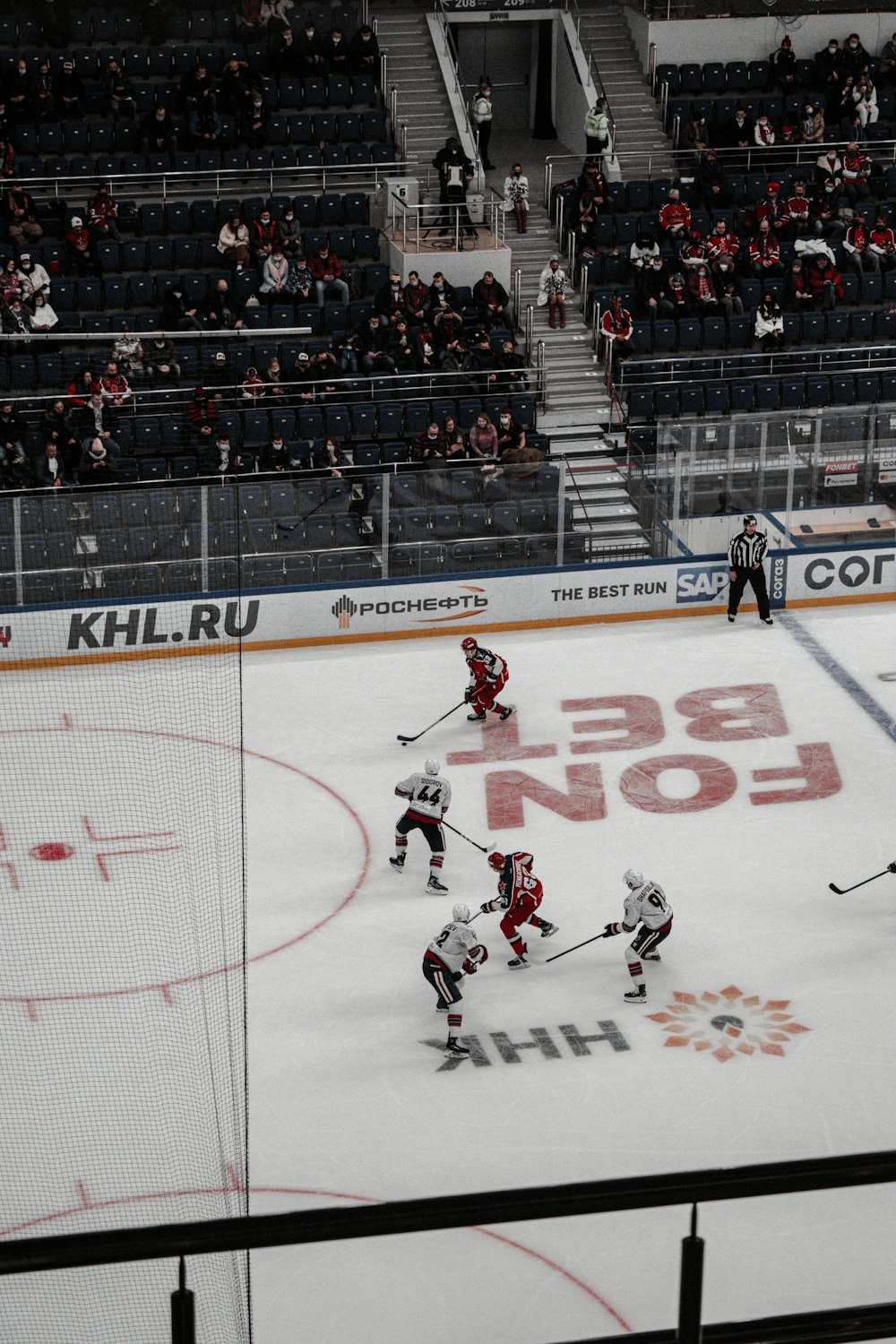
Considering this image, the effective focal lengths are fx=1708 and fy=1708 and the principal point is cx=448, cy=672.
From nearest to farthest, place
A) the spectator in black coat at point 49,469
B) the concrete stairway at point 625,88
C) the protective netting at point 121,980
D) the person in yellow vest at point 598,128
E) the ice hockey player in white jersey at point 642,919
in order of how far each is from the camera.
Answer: the protective netting at point 121,980
the ice hockey player in white jersey at point 642,919
the spectator in black coat at point 49,469
the person in yellow vest at point 598,128
the concrete stairway at point 625,88

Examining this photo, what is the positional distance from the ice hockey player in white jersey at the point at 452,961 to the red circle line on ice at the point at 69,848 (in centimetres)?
120

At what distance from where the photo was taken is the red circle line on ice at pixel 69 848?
1129 cm

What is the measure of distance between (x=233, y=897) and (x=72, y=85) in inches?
537

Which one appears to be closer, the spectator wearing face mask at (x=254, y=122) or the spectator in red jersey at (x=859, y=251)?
the spectator wearing face mask at (x=254, y=122)

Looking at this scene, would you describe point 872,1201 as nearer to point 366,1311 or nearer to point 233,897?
point 366,1311

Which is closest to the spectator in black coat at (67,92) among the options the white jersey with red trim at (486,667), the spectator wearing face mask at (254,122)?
the spectator wearing face mask at (254,122)

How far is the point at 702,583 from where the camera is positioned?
18.4m

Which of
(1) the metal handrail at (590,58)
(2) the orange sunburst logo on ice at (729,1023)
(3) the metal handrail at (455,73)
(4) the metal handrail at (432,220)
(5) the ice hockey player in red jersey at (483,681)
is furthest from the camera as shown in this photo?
(1) the metal handrail at (590,58)

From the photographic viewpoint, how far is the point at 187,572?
16.6m

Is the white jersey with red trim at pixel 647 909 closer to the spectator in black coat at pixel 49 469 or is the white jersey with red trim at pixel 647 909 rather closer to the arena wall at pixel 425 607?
the arena wall at pixel 425 607

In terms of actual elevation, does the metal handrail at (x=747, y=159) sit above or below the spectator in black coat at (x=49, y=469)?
above

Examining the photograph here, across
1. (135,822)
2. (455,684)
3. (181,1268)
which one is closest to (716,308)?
(455,684)

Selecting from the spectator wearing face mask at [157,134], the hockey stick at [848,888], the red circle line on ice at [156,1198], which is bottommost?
the red circle line on ice at [156,1198]

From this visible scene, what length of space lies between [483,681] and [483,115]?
1184cm
